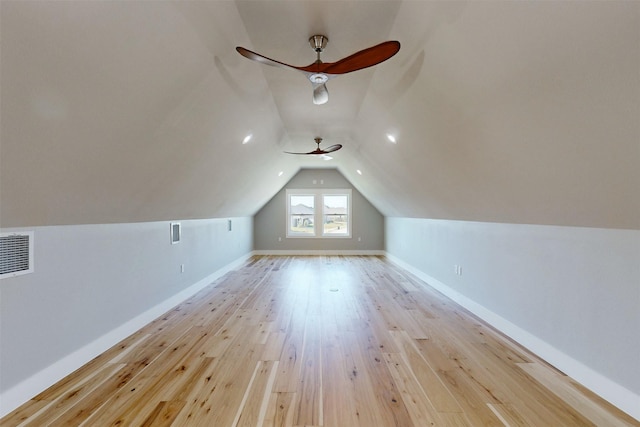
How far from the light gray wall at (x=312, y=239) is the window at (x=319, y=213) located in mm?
159

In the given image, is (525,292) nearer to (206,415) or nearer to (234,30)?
(206,415)

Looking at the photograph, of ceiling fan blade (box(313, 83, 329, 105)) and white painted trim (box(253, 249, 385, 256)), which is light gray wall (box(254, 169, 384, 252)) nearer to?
white painted trim (box(253, 249, 385, 256))

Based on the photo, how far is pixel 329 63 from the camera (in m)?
2.17

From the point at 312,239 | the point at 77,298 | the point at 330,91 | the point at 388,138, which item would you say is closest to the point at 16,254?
the point at 77,298

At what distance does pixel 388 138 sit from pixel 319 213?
17.8 feet

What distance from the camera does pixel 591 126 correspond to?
59.8 inches

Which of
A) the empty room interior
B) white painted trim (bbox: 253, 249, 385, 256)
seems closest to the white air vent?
the empty room interior

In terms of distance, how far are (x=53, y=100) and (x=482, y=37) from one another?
2345 millimetres

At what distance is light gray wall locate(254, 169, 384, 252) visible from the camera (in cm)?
902

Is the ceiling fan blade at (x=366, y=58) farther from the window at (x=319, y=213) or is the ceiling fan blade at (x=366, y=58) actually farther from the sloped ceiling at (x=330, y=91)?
the window at (x=319, y=213)

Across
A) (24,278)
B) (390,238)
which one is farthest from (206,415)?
(390,238)

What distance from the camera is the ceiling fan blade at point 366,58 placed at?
172 centimetres

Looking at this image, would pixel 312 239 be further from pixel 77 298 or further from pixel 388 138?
pixel 77 298

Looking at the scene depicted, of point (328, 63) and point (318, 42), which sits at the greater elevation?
point (318, 42)
